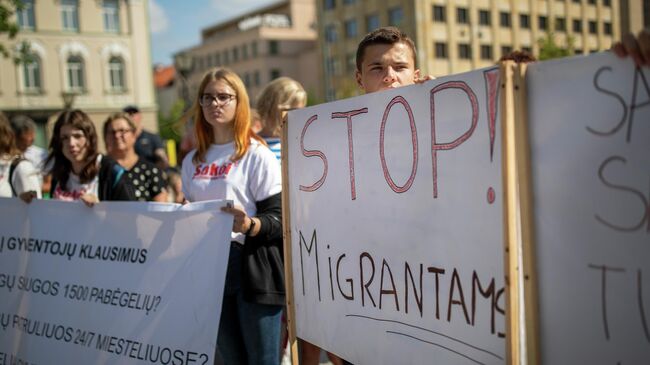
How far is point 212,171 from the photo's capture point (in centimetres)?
308

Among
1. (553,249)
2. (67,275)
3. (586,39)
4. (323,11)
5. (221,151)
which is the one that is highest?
(323,11)

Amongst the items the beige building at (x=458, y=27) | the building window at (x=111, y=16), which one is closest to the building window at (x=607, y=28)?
the beige building at (x=458, y=27)

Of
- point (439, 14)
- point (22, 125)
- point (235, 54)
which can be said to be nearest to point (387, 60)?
point (22, 125)

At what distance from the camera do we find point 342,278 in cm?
259

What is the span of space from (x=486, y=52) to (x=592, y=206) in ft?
→ 155

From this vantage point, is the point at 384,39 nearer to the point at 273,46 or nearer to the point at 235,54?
the point at 273,46

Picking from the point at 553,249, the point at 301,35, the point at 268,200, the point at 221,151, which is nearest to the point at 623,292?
the point at 553,249

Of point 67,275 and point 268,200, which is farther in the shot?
point 67,275

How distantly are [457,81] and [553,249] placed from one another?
1.93 feet

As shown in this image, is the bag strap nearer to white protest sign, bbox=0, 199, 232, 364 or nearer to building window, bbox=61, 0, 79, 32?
white protest sign, bbox=0, 199, 232, 364

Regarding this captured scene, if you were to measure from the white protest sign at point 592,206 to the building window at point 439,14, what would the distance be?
145ft

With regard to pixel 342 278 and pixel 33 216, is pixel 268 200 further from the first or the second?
pixel 33 216

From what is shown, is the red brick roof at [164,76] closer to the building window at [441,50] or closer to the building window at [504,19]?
the building window at [441,50]

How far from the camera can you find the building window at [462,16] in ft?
148
